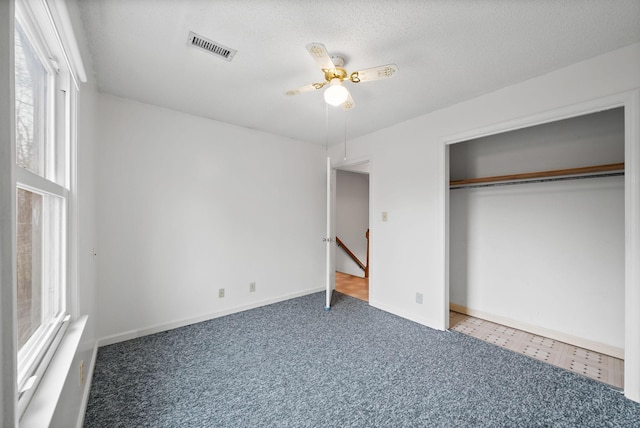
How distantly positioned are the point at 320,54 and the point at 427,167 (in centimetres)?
187

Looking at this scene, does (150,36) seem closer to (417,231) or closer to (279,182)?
(279,182)

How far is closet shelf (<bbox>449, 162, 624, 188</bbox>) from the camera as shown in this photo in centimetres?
226

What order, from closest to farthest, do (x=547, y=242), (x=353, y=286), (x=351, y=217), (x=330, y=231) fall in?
(x=547, y=242), (x=330, y=231), (x=353, y=286), (x=351, y=217)

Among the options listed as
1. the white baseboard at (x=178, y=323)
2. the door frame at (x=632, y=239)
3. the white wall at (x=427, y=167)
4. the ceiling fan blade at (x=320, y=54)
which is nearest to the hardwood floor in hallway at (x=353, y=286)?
the white wall at (x=427, y=167)

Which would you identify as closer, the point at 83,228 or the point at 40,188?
the point at 40,188

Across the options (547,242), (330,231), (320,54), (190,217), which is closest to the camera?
(320,54)

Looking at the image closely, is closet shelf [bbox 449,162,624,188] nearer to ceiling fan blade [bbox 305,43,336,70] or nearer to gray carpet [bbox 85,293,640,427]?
gray carpet [bbox 85,293,640,427]

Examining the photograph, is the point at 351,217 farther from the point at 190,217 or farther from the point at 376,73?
the point at 376,73

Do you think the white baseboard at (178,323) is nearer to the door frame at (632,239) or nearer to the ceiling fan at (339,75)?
the ceiling fan at (339,75)

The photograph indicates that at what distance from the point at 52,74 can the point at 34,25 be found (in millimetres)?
328

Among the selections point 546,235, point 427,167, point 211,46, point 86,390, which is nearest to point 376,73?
point 211,46

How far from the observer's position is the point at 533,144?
9.29 ft

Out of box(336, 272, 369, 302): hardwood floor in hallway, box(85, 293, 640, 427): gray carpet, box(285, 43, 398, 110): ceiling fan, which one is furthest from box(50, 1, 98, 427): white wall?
box(336, 272, 369, 302): hardwood floor in hallway

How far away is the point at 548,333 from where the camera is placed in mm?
2637
